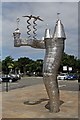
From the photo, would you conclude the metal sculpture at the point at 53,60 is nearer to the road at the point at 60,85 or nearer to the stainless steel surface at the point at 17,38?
the stainless steel surface at the point at 17,38

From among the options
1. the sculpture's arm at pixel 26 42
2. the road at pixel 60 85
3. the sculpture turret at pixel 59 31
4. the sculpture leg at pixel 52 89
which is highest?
the sculpture turret at pixel 59 31

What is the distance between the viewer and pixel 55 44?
1438cm

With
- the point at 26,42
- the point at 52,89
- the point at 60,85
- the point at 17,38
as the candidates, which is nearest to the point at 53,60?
the point at 52,89

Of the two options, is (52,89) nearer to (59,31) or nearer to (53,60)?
(53,60)

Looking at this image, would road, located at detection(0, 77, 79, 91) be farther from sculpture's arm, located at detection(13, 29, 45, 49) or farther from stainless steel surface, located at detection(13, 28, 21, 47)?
stainless steel surface, located at detection(13, 28, 21, 47)

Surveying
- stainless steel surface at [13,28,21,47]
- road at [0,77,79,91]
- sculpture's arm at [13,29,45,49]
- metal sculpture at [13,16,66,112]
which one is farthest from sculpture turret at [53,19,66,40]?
road at [0,77,79,91]

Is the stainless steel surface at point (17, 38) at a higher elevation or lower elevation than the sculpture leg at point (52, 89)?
higher

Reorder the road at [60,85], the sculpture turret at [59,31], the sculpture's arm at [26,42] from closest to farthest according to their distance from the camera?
the sculpture turret at [59,31] → the sculpture's arm at [26,42] → the road at [60,85]

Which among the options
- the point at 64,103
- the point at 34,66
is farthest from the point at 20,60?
the point at 64,103

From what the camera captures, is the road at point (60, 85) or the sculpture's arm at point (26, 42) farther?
Answer: the road at point (60, 85)

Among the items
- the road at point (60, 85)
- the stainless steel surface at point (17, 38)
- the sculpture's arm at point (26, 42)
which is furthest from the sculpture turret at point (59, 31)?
the road at point (60, 85)

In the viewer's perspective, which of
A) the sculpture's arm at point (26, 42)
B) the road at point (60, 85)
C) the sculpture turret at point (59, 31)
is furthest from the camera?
the road at point (60, 85)

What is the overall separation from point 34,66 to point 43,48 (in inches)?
3339

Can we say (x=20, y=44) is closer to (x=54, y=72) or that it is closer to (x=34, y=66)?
(x=54, y=72)
